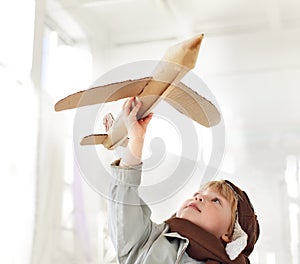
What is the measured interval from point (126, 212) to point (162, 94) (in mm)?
224

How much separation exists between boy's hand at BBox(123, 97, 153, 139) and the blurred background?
0.54 m

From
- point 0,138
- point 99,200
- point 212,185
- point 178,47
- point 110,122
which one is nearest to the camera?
point 178,47


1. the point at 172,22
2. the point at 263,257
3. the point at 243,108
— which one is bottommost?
the point at 263,257

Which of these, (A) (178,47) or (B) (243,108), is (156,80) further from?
(B) (243,108)

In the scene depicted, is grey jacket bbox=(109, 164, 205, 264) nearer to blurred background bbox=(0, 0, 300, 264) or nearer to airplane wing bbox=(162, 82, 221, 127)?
airplane wing bbox=(162, 82, 221, 127)

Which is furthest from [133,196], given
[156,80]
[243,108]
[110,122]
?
[243,108]

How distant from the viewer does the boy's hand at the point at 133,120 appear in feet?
2.53

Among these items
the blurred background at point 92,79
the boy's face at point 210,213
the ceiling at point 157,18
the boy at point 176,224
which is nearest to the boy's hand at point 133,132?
the boy at point 176,224

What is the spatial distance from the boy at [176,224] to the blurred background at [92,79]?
1.29 feet

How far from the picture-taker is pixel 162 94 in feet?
2.31

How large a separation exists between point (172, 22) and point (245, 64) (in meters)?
0.22

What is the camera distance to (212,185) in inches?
39.0

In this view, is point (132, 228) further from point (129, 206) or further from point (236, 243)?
point (236, 243)

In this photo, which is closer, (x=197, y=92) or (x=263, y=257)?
(x=197, y=92)
